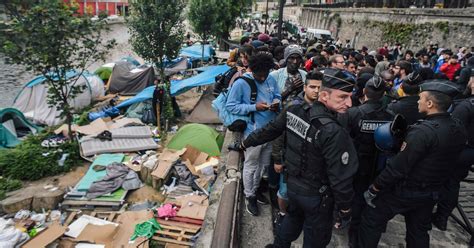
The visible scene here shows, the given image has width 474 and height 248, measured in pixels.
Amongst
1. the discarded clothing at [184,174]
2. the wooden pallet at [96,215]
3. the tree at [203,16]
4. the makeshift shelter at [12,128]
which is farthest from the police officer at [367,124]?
the tree at [203,16]

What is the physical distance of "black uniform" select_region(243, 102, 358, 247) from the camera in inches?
93.7

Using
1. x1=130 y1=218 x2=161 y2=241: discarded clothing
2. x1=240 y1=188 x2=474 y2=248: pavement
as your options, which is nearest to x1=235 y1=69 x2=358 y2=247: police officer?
x1=240 y1=188 x2=474 y2=248: pavement

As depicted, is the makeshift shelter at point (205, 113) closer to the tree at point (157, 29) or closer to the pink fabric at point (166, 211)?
the tree at point (157, 29)

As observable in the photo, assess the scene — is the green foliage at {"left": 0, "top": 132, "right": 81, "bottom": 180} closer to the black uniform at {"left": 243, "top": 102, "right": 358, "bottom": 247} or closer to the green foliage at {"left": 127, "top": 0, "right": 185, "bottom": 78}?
the green foliage at {"left": 127, "top": 0, "right": 185, "bottom": 78}

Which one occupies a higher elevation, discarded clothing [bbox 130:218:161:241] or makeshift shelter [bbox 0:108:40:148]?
discarded clothing [bbox 130:218:161:241]

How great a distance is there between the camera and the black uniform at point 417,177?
2.73 metres

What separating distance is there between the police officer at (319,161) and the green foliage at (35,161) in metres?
8.02

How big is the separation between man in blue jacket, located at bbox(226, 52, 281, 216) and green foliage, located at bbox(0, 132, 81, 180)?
707 centimetres

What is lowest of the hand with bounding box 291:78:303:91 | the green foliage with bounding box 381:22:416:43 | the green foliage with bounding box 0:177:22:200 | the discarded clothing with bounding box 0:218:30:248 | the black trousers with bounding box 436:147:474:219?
the green foliage with bounding box 0:177:22:200

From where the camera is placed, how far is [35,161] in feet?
28.8

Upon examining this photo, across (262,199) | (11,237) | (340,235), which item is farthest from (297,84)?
(11,237)

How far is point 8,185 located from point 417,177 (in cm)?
889

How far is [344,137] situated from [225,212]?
1.03m

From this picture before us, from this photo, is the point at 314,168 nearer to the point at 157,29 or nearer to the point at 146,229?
the point at 146,229
